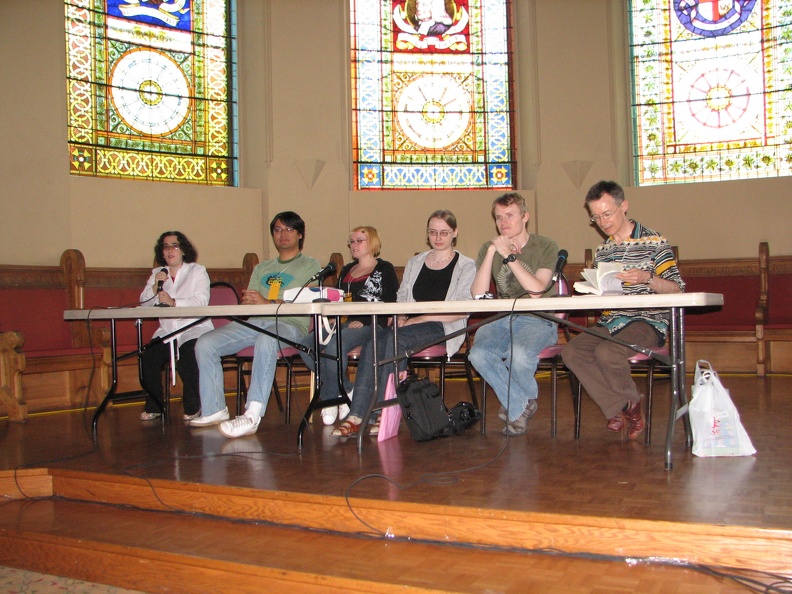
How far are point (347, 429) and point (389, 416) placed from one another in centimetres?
21

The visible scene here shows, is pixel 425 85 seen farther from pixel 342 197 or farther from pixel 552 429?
pixel 552 429

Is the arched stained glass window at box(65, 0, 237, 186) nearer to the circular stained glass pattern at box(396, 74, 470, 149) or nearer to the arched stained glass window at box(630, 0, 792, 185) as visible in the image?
the circular stained glass pattern at box(396, 74, 470, 149)

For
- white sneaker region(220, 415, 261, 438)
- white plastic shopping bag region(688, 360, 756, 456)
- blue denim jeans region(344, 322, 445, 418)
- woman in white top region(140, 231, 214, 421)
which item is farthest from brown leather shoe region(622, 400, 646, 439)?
woman in white top region(140, 231, 214, 421)

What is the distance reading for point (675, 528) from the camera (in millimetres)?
2107

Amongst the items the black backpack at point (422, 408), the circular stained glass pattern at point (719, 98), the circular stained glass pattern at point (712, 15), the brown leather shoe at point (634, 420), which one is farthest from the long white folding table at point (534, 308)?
the circular stained glass pattern at point (712, 15)

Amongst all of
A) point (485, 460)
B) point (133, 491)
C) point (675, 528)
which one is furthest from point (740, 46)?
point (133, 491)

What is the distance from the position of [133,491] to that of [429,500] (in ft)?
4.03

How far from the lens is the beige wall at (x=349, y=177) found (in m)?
6.16

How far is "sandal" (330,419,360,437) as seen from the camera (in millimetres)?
3557

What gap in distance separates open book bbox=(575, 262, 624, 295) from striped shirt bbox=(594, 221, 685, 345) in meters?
0.25

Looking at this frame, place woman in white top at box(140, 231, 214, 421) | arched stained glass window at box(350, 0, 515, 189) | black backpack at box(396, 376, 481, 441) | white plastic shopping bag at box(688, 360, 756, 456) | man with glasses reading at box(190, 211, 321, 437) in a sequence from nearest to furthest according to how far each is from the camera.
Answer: white plastic shopping bag at box(688, 360, 756, 456)
black backpack at box(396, 376, 481, 441)
man with glasses reading at box(190, 211, 321, 437)
woman in white top at box(140, 231, 214, 421)
arched stained glass window at box(350, 0, 515, 189)

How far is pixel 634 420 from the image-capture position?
3.30 meters

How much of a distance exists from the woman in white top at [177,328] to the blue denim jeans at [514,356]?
167 centimetres

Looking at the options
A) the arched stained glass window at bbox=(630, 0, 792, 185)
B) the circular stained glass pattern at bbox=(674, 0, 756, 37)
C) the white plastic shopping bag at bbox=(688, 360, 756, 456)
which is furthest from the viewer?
the circular stained glass pattern at bbox=(674, 0, 756, 37)
